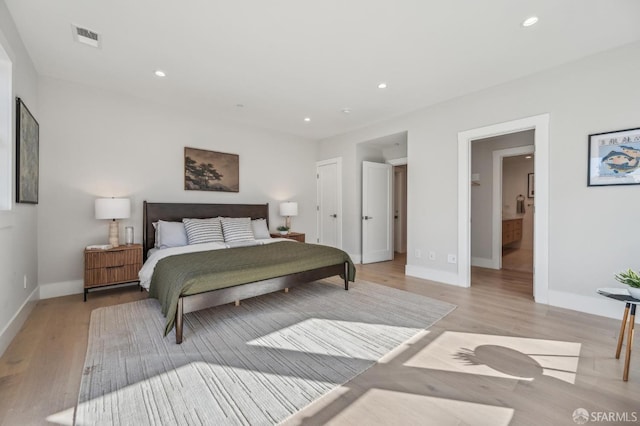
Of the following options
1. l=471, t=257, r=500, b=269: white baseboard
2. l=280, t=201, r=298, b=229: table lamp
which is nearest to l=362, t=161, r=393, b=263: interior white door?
l=280, t=201, r=298, b=229: table lamp

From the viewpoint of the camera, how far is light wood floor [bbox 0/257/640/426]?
1.48 m

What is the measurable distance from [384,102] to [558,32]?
6.55 ft

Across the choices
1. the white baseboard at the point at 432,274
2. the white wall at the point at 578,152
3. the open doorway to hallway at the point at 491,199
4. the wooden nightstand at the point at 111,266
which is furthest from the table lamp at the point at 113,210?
the open doorway to hallway at the point at 491,199

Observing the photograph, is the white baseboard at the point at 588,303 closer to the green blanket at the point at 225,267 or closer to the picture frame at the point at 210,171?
the green blanket at the point at 225,267

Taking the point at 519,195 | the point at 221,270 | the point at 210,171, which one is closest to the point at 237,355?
the point at 221,270

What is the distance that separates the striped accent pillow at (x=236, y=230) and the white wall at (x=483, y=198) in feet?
14.0

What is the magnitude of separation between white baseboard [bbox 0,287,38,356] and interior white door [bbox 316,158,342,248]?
4467mm

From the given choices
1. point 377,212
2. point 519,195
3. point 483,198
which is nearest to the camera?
point 483,198

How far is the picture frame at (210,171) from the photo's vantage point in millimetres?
4426

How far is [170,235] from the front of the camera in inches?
147

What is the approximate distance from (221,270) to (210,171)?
2.59 metres

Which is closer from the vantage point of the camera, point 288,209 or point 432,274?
point 432,274

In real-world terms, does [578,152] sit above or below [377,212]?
above

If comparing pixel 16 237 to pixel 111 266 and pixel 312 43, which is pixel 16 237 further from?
pixel 312 43
